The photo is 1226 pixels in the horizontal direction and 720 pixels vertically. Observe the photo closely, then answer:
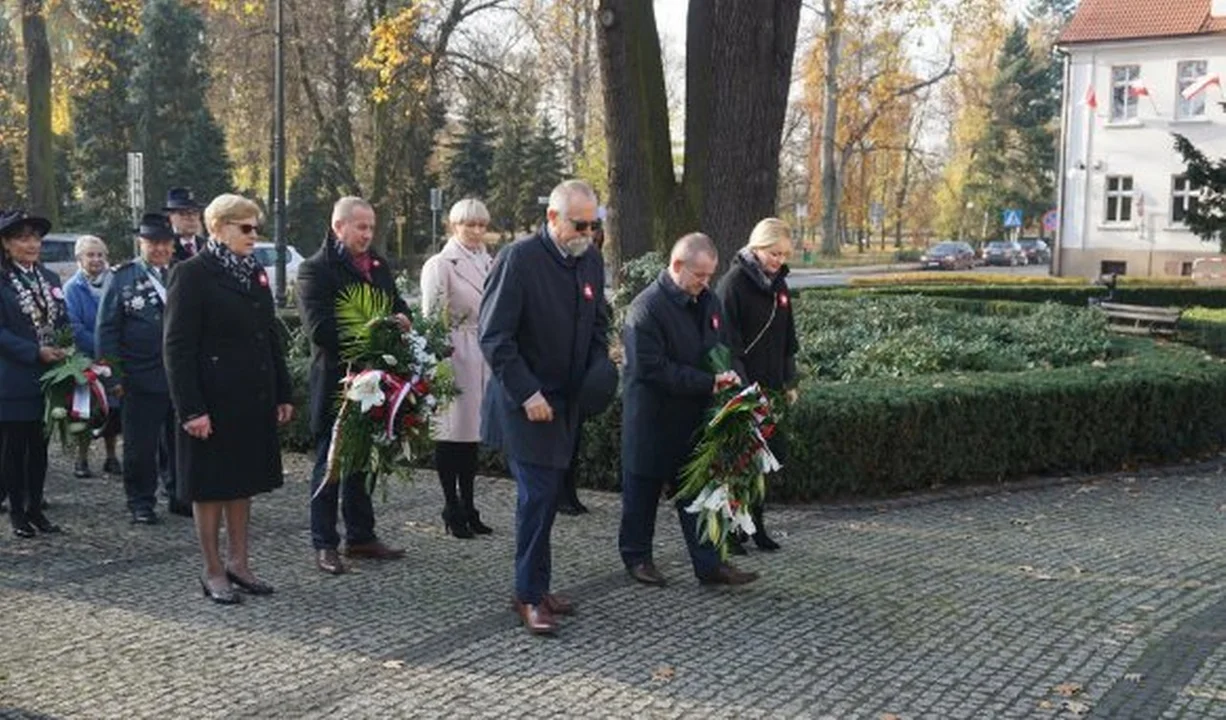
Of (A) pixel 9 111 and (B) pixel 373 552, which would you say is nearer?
(B) pixel 373 552

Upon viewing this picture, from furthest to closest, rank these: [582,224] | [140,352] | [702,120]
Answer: [702,120]
[140,352]
[582,224]

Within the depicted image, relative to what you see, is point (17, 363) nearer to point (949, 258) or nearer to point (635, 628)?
point (635, 628)

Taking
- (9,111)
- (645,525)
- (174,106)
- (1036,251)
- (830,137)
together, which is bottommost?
(645,525)

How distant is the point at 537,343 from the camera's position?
5.86m

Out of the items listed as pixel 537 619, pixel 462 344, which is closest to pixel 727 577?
pixel 537 619

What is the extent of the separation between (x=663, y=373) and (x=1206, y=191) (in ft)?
51.5

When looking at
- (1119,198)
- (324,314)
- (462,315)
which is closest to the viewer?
(324,314)

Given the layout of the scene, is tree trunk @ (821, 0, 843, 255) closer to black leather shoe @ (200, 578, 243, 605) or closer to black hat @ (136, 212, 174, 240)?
black hat @ (136, 212, 174, 240)

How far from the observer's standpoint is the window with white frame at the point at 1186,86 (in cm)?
4466

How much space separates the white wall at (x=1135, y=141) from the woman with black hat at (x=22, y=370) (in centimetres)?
4312

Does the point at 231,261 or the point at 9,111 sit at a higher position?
the point at 9,111

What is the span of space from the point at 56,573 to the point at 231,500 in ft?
4.50

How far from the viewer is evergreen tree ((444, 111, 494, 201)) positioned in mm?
53469

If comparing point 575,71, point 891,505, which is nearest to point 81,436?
point 891,505
